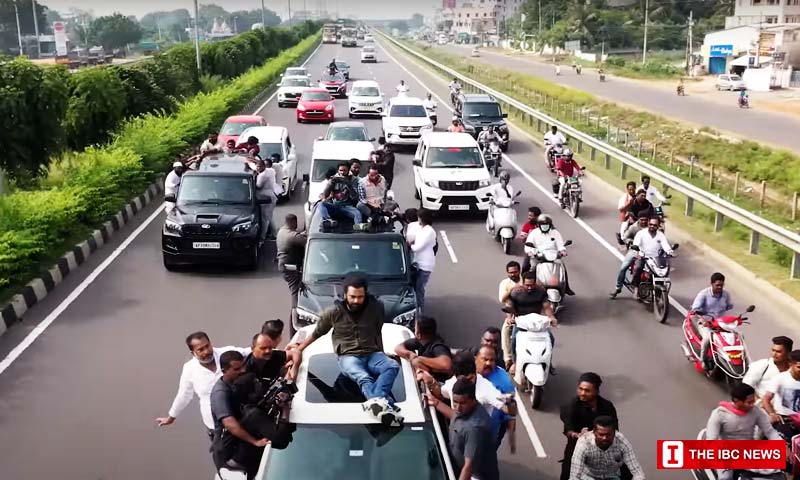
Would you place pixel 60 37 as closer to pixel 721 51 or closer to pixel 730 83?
pixel 730 83

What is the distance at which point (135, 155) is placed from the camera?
74.7 feet

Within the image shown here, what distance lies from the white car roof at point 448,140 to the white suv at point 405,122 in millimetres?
7259

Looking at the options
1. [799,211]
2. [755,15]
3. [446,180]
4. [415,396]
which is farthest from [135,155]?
[755,15]

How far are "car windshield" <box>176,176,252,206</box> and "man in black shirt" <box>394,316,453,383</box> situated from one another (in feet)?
29.4

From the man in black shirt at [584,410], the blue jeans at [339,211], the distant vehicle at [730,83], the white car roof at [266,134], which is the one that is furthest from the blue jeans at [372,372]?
the distant vehicle at [730,83]

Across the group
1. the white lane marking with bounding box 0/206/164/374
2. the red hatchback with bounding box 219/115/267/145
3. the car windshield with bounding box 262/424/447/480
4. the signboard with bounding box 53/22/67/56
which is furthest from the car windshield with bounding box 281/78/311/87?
the signboard with bounding box 53/22/67/56

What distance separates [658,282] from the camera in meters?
12.8

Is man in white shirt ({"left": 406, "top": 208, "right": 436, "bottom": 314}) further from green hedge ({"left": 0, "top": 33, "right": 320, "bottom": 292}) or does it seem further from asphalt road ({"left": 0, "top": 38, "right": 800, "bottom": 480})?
green hedge ({"left": 0, "top": 33, "right": 320, "bottom": 292})

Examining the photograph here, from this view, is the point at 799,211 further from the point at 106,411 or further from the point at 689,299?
the point at 106,411

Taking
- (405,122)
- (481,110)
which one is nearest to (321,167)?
(405,122)

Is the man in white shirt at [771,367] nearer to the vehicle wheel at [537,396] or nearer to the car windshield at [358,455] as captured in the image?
the vehicle wheel at [537,396]

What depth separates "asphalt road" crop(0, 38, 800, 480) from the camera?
8719mm

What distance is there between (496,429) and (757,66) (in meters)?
78.0

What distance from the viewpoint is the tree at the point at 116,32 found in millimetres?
152250
